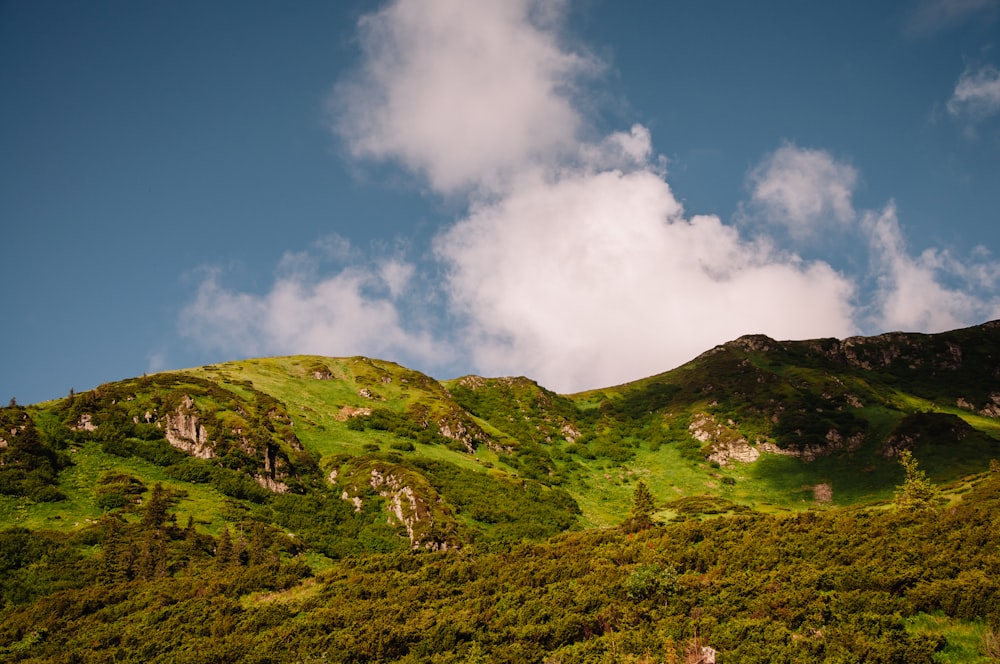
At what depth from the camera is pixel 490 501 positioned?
264 ft

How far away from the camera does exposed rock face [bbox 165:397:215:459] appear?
2751 inches

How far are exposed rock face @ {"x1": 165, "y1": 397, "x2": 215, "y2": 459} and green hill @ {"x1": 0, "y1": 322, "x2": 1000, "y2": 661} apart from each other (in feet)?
0.86

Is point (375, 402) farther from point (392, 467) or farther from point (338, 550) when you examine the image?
point (338, 550)

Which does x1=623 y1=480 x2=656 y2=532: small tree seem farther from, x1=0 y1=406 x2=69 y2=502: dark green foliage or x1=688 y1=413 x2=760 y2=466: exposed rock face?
x1=688 y1=413 x2=760 y2=466: exposed rock face

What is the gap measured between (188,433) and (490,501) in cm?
4391

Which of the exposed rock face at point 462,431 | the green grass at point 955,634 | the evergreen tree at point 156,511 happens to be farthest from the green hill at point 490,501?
the exposed rock face at point 462,431

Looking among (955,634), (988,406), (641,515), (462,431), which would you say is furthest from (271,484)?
(988,406)

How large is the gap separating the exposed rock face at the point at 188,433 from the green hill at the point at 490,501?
261mm

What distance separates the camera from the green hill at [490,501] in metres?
23.1

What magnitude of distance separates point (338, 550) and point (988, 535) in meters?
56.0

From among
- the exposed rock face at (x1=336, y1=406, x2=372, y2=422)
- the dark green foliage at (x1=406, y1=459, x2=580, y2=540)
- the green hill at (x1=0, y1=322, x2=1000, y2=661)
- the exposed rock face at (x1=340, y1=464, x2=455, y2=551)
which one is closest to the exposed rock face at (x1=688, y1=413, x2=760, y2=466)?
the green hill at (x1=0, y1=322, x2=1000, y2=661)

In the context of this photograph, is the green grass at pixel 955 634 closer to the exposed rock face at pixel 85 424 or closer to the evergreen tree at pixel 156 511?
the evergreen tree at pixel 156 511

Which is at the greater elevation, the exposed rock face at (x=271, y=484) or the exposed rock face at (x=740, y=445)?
the exposed rock face at (x=271, y=484)

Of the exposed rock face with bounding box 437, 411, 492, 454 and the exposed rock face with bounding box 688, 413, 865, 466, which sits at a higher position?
the exposed rock face with bounding box 437, 411, 492, 454
